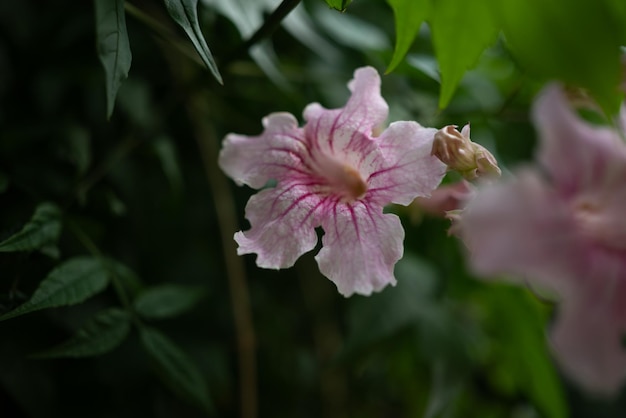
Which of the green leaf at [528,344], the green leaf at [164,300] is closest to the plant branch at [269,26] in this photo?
the green leaf at [164,300]

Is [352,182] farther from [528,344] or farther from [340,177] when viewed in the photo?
[528,344]

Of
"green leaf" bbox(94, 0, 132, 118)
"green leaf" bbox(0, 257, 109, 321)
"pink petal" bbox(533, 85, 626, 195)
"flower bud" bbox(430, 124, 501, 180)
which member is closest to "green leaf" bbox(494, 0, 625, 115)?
"pink petal" bbox(533, 85, 626, 195)

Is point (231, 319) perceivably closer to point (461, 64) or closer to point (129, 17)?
point (129, 17)

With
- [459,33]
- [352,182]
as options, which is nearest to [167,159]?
[352,182]

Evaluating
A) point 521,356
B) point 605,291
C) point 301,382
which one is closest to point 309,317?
point 301,382

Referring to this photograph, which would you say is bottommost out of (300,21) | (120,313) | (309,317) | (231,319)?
(309,317)

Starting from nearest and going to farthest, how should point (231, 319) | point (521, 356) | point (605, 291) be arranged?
1. point (605, 291)
2. point (521, 356)
3. point (231, 319)
